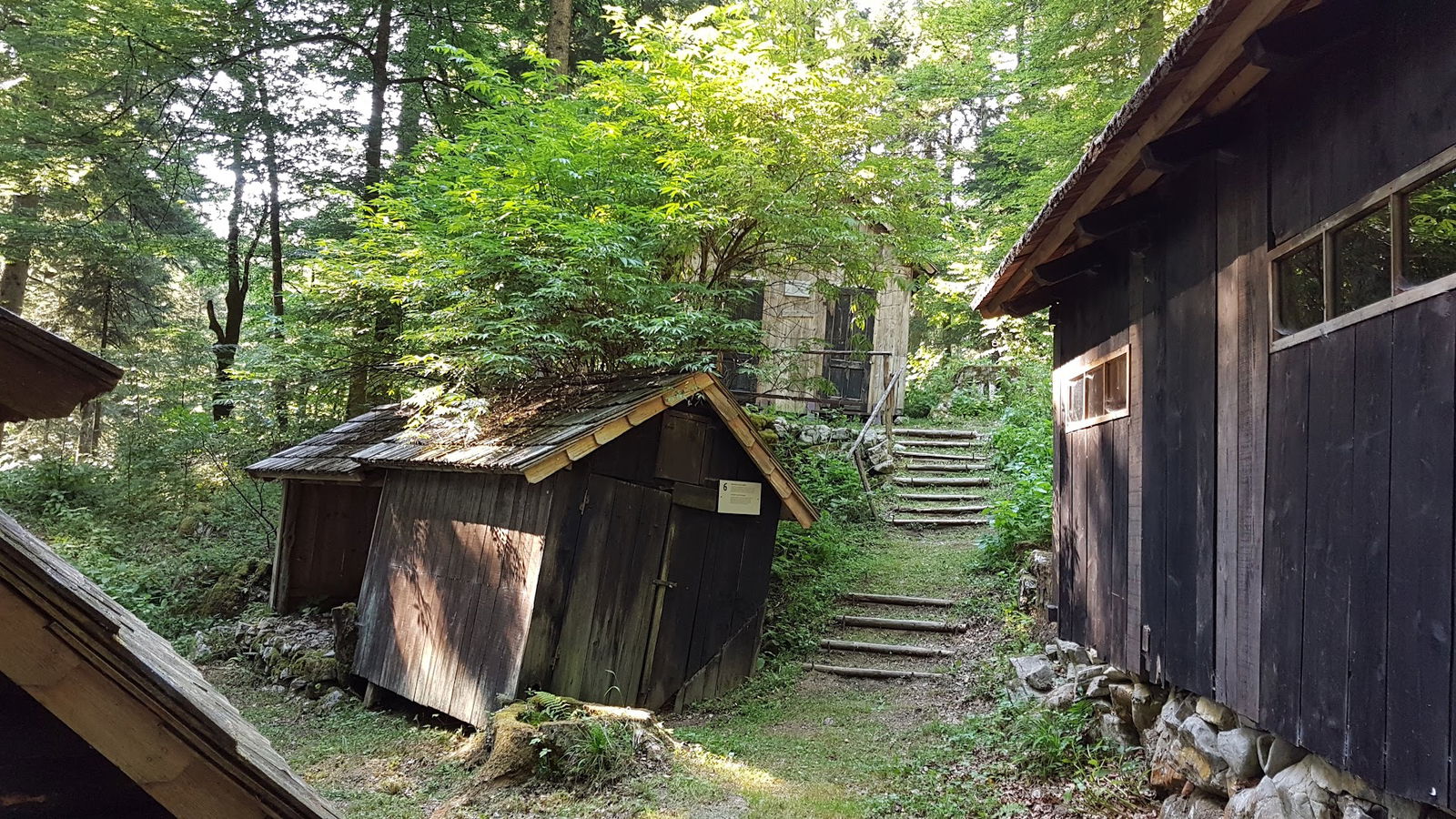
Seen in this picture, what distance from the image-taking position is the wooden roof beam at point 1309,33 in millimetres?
3441

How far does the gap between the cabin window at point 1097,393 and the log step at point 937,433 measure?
1020 cm

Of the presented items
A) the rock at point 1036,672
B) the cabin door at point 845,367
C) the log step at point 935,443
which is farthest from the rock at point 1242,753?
the cabin door at point 845,367

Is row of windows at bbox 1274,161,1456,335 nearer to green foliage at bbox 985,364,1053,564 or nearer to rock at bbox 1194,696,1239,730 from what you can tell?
rock at bbox 1194,696,1239,730

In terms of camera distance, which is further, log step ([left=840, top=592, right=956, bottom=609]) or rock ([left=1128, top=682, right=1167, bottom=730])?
log step ([left=840, top=592, right=956, bottom=609])

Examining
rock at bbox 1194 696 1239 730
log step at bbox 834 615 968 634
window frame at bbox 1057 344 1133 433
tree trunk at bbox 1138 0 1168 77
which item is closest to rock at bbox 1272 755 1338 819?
rock at bbox 1194 696 1239 730

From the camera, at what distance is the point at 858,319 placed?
1196cm

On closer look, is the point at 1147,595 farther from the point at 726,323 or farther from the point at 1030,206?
the point at 1030,206

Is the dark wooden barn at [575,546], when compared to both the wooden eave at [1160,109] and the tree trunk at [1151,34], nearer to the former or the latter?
the wooden eave at [1160,109]

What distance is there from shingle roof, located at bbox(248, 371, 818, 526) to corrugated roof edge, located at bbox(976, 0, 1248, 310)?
10.7 ft

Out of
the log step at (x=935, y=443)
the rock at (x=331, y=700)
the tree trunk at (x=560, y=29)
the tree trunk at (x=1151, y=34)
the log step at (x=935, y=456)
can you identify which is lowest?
the rock at (x=331, y=700)

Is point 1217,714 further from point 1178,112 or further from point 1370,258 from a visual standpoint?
point 1178,112

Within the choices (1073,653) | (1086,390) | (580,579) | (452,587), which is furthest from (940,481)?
(452,587)

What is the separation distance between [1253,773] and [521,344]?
7487 millimetres

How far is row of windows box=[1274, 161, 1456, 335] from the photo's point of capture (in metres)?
2.99
